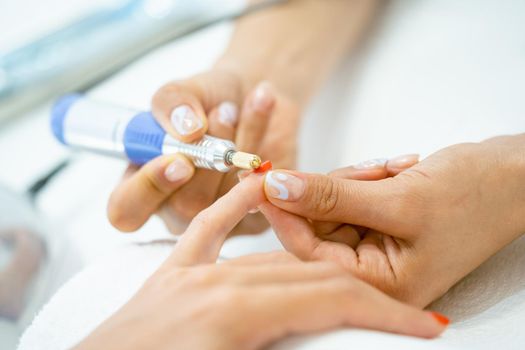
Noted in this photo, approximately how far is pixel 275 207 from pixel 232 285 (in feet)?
0.34

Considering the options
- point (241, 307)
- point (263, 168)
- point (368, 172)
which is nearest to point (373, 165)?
point (368, 172)

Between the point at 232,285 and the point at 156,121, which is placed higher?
the point at 156,121

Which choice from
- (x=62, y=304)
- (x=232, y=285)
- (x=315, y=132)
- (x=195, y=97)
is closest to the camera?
(x=232, y=285)

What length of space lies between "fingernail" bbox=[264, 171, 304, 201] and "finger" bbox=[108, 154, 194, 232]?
147 millimetres

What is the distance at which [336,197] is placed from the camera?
1.38ft

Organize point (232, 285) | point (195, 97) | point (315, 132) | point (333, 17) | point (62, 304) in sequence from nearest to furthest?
point (232, 285) → point (62, 304) → point (195, 97) → point (315, 132) → point (333, 17)

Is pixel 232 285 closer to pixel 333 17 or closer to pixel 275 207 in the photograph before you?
pixel 275 207

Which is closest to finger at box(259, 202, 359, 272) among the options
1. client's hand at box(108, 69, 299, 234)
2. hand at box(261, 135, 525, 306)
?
hand at box(261, 135, 525, 306)

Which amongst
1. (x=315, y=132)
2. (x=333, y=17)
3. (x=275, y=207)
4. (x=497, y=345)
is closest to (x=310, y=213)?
(x=275, y=207)

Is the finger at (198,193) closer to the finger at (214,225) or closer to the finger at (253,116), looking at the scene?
the finger at (253,116)

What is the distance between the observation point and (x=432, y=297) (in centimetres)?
44

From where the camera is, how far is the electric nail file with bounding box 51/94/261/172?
0.54 metres

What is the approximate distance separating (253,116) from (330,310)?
350 mm

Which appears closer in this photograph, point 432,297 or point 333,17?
point 432,297
